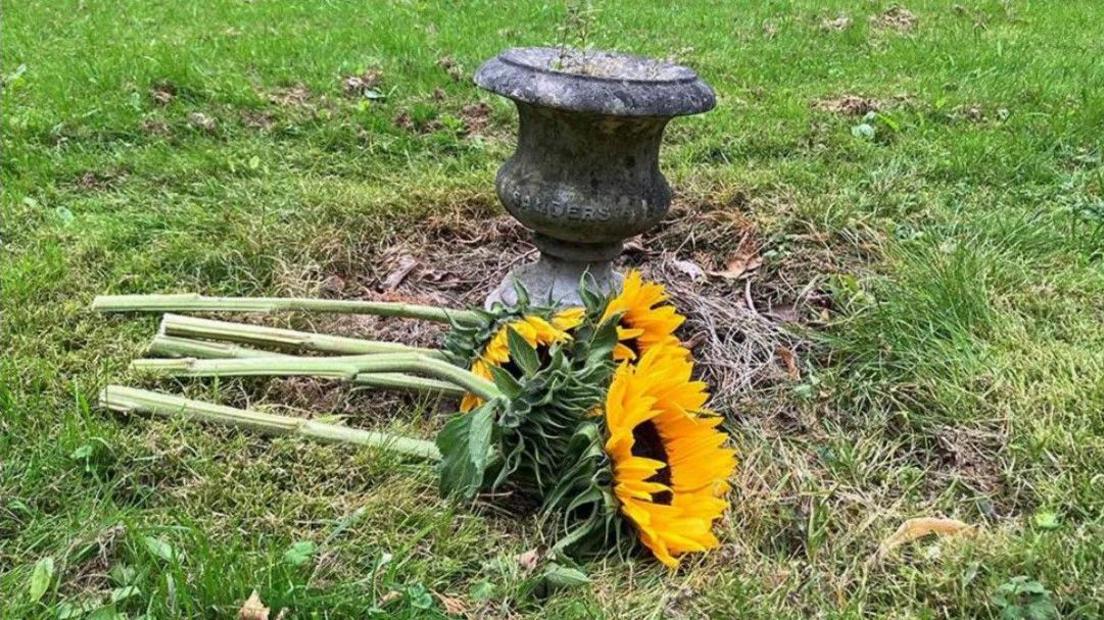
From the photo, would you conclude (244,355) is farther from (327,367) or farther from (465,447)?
(465,447)

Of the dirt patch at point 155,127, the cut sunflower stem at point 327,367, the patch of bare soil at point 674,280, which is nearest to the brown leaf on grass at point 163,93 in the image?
the dirt patch at point 155,127

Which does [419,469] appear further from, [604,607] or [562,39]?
[562,39]

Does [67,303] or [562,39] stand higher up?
[562,39]

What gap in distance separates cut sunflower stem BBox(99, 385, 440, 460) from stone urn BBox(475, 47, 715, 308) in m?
0.57

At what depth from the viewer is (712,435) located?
2.04 metres

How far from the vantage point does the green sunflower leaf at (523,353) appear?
6.81ft

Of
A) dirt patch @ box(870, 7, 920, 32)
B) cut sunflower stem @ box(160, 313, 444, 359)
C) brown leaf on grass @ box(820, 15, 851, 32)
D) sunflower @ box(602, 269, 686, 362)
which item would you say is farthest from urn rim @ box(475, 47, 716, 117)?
dirt patch @ box(870, 7, 920, 32)

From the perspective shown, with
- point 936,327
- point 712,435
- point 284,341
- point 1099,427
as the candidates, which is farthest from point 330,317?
point 1099,427

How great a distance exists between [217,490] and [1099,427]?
1.94 m

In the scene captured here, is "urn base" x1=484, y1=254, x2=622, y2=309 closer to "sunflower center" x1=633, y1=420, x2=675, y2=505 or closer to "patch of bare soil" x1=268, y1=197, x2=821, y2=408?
"patch of bare soil" x1=268, y1=197, x2=821, y2=408

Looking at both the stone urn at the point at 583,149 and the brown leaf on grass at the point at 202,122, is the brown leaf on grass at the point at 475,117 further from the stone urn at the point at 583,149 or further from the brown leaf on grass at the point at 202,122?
the stone urn at the point at 583,149

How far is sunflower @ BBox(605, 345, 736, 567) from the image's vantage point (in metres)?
1.91

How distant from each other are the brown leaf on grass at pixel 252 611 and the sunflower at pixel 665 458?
0.70m

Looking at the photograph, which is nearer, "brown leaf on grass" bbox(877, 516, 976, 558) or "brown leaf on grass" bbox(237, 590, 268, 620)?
"brown leaf on grass" bbox(237, 590, 268, 620)
